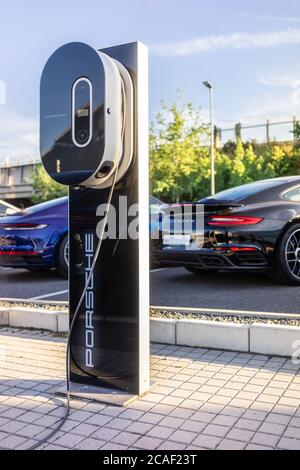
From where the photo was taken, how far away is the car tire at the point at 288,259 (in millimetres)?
5957

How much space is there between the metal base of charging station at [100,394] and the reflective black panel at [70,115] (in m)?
1.40

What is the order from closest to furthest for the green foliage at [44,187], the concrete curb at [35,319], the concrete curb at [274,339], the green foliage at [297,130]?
1. the concrete curb at [274,339]
2. the concrete curb at [35,319]
3. the green foliage at [297,130]
4. the green foliage at [44,187]

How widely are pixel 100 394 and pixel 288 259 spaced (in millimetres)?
3439

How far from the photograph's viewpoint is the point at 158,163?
1190 inches

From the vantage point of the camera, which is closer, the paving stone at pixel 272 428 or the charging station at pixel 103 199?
the paving stone at pixel 272 428

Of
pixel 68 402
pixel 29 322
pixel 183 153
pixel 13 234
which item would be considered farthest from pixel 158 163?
pixel 68 402

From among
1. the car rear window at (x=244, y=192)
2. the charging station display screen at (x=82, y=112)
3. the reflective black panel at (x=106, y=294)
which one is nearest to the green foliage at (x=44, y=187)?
the car rear window at (x=244, y=192)

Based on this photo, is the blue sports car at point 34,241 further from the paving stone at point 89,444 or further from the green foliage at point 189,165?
the green foliage at point 189,165

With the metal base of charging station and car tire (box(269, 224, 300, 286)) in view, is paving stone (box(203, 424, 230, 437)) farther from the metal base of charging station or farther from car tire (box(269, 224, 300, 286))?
car tire (box(269, 224, 300, 286))

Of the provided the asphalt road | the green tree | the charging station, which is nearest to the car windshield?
the asphalt road

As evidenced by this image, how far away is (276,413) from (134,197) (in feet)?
5.23

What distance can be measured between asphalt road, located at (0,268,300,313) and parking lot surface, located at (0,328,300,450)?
1101 mm

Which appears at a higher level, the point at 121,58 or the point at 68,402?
the point at 121,58

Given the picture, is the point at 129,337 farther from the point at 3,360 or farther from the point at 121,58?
the point at 121,58
